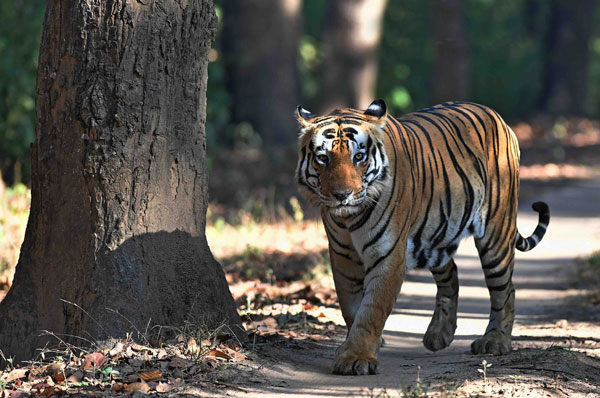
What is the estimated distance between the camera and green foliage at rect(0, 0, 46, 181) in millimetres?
13312

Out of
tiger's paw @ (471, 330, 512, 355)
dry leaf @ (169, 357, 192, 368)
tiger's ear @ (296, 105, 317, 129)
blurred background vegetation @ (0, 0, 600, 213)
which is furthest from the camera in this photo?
blurred background vegetation @ (0, 0, 600, 213)

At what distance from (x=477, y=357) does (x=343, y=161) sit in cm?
173

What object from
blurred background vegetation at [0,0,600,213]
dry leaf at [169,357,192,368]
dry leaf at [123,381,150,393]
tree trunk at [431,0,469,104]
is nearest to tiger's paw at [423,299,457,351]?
dry leaf at [169,357,192,368]

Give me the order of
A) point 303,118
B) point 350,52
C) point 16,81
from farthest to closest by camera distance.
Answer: point 350,52 < point 16,81 < point 303,118

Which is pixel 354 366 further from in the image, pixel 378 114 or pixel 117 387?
pixel 378 114

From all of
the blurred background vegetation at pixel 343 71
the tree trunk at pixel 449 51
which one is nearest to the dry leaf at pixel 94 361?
the blurred background vegetation at pixel 343 71

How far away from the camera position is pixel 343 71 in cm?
Result: 1772

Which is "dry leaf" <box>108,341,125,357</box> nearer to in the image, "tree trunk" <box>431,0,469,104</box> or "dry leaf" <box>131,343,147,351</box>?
"dry leaf" <box>131,343,147,351</box>

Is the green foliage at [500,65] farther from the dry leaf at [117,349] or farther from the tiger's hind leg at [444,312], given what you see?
the dry leaf at [117,349]

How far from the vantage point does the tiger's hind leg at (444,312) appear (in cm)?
655

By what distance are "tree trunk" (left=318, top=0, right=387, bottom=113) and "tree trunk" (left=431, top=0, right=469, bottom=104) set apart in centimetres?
122

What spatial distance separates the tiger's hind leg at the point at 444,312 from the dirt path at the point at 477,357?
10 cm

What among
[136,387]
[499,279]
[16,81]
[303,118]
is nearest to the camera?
[136,387]

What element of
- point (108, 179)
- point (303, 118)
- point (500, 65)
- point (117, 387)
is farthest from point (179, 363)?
point (500, 65)
